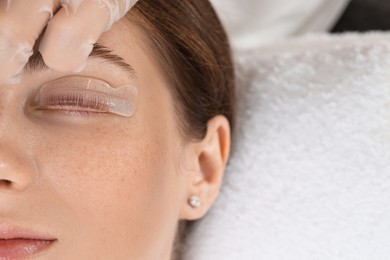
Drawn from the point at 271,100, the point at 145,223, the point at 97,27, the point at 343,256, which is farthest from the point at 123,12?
the point at 343,256

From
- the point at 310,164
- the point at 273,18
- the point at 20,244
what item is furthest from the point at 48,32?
the point at 273,18

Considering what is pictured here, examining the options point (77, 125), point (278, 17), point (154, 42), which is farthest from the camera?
point (278, 17)

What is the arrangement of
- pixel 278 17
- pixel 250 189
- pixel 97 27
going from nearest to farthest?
pixel 97 27 → pixel 250 189 → pixel 278 17

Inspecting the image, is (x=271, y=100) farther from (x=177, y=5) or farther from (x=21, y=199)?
(x=21, y=199)

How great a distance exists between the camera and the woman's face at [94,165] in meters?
1.04

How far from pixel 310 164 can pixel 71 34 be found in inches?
22.7

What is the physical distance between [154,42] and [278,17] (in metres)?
0.66

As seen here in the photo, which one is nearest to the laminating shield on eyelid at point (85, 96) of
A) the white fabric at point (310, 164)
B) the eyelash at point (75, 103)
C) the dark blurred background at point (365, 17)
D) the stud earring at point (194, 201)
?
the eyelash at point (75, 103)

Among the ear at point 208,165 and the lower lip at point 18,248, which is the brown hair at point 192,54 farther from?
the lower lip at point 18,248

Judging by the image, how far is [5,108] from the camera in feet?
3.49

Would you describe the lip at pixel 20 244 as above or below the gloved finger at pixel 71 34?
below

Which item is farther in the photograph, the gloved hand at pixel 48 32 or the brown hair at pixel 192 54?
the brown hair at pixel 192 54

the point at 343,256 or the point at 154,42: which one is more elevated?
the point at 154,42

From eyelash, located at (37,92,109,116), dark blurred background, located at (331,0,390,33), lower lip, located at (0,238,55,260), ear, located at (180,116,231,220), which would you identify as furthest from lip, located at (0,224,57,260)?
dark blurred background, located at (331,0,390,33)
